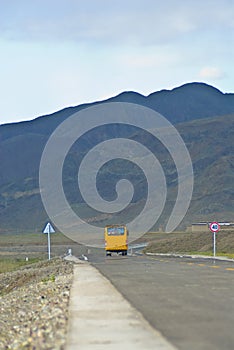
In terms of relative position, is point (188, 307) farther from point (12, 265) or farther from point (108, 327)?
point (12, 265)

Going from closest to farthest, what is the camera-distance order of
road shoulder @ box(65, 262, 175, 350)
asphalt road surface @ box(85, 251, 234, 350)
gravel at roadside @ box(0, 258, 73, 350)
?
road shoulder @ box(65, 262, 175, 350) < asphalt road surface @ box(85, 251, 234, 350) < gravel at roadside @ box(0, 258, 73, 350)

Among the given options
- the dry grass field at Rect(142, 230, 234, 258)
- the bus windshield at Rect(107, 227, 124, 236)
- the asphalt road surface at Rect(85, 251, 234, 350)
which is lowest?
the dry grass field at Rect(142, 230, 234, 258)

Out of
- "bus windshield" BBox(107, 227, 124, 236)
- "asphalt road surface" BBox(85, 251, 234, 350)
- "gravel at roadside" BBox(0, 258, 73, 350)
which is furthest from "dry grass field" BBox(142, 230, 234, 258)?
"gravel at roadside" BBox(0, 258, 73, 350)

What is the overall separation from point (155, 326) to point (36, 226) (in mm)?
169734

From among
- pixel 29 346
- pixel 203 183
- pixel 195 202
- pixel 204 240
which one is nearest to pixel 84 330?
pixel 29 346

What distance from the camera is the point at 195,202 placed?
159750 millimetres

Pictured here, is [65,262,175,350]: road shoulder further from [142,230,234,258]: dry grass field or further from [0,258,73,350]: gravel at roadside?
[142,230,234,258]: dry grass field

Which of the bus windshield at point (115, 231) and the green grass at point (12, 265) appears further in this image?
the bus windshield at point (115, 231)

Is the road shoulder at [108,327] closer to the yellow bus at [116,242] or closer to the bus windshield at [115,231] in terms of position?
the yellow bus at [116,242]

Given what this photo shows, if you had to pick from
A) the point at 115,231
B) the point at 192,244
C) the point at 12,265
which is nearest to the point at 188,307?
the point at 12,265

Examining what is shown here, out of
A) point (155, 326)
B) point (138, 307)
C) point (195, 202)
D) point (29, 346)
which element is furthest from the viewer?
point (195, 202)

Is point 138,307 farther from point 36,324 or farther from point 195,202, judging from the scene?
point 195,202

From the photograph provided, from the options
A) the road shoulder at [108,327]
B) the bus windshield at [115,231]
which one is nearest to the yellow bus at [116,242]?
the bus windshield at [115,231]

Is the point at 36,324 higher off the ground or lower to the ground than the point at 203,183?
lower
